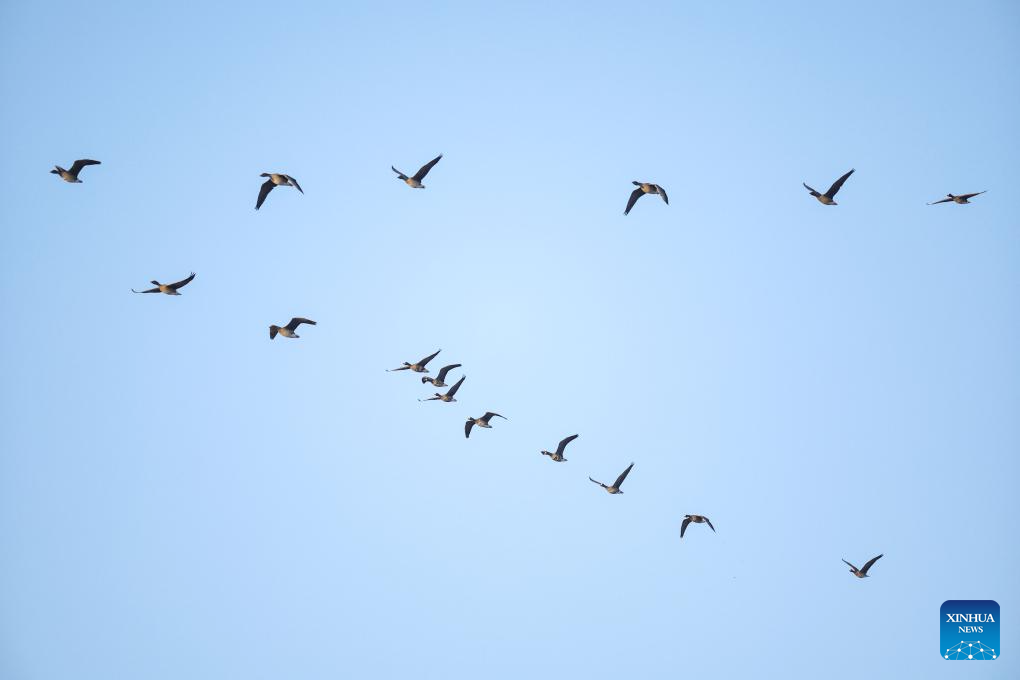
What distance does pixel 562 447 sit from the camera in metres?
63.2

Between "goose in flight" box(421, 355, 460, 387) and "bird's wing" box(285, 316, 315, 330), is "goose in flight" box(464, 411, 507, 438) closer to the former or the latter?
"goose in flight" box(421, 355, 460, 387)

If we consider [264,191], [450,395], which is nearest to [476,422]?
[450,395]

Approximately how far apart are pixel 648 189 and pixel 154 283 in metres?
21.3

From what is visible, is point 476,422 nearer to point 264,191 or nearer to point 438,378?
point 438,378

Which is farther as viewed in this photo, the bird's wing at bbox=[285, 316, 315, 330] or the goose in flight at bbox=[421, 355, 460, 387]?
the goose in flight at bbox=[421, 355, 460, 387]

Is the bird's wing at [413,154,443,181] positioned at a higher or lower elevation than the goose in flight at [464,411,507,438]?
higher

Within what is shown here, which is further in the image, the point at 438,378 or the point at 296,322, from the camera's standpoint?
the point at 438,378

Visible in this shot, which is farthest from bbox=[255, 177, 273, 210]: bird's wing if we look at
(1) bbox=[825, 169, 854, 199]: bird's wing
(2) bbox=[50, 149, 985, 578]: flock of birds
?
(1) bbox=[825, 169, 854, 199]: bird's wing

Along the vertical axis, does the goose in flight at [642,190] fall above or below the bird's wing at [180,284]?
above

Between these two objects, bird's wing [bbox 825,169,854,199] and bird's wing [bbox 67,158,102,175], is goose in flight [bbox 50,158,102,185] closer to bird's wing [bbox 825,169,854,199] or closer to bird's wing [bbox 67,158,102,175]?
bird's wing [bbox 67,158,102,175]

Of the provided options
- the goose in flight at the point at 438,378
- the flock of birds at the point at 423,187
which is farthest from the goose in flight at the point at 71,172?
the goose in flight at the point at 438,378

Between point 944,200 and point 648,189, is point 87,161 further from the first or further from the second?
point 944,200

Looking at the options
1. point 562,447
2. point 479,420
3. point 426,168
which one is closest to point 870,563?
point 562,447

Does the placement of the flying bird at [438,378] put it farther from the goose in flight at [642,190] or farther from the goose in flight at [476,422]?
the goose in flight at [642,190]
